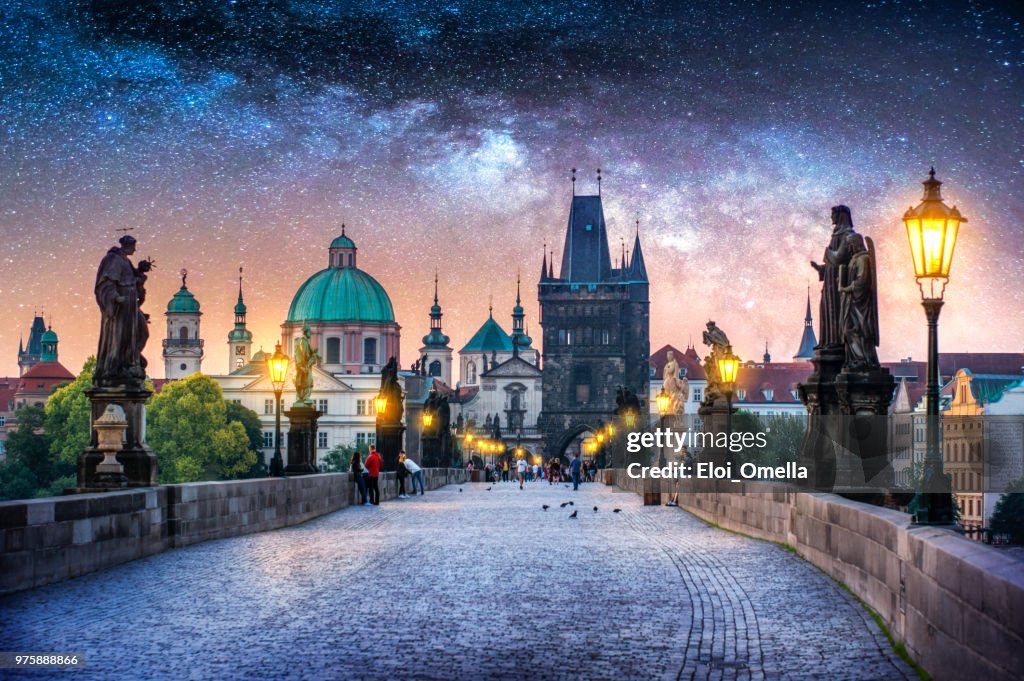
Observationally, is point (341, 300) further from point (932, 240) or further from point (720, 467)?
point (932, 240)

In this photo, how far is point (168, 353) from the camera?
184875 millimetres

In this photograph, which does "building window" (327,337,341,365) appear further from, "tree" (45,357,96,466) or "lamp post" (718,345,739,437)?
"lamp post" (718,345,739,437)

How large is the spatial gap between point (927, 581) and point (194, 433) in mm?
101250

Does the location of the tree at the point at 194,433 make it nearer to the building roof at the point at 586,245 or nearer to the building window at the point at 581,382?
the building window at the point at 581,382

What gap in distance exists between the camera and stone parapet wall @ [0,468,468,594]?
39.2 feet

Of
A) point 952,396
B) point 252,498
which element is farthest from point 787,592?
point 952,396

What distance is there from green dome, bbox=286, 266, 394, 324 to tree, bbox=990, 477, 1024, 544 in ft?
496

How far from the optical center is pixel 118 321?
20062mm

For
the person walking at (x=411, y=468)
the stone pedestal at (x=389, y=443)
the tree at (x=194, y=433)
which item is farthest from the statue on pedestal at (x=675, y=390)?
the tree at (x=194, y=433)

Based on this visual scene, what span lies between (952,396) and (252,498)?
8205cm

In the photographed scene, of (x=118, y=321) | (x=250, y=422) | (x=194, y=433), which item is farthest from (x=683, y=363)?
(x=118, y=321)

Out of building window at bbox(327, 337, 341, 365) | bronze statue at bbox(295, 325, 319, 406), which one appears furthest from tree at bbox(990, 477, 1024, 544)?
building window at bbox(327, 337, 341, 365)

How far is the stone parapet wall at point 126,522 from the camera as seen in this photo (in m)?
11.9

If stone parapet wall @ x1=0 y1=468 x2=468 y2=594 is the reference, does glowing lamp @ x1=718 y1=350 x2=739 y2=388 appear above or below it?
above
